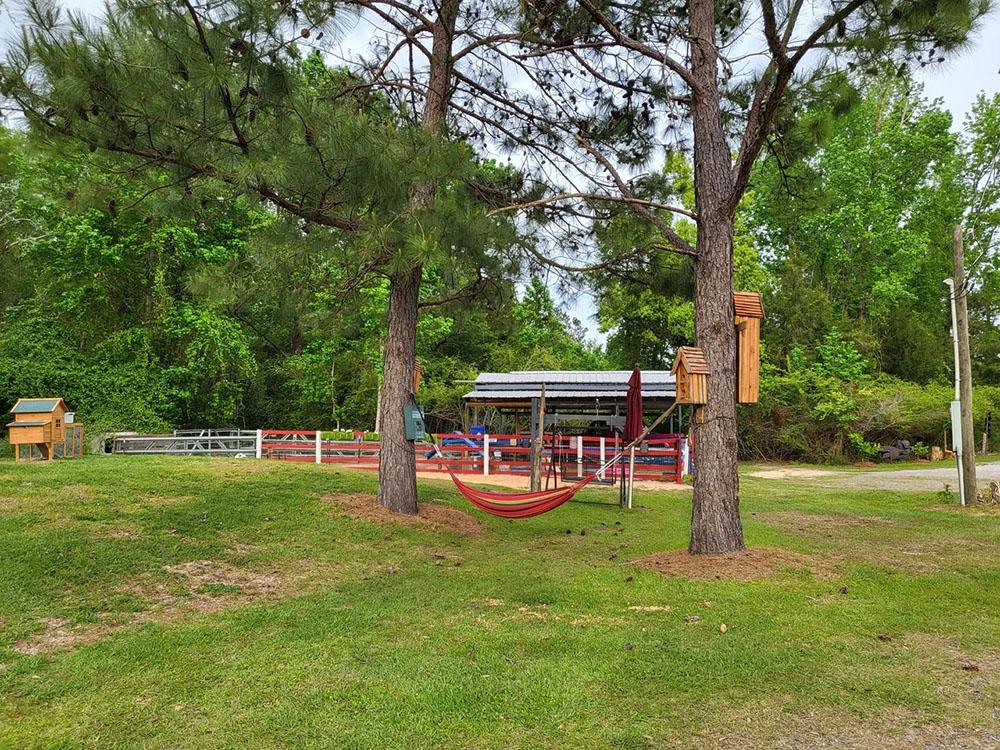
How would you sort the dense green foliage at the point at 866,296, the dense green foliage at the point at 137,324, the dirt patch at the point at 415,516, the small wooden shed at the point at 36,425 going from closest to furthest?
1. the dirt patch at the point at 415,516
2. the small wooden shed at the point at 36,425
3. the dense green foliage at the point at 137,324
4. the dense green foliage at the point at 866,296

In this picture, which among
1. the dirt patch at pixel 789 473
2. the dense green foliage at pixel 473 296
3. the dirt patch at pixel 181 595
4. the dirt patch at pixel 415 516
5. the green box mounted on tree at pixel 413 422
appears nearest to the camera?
the dirt patch at pixel 181 595

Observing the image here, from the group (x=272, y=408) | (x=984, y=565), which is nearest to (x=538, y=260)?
(x=984, y=565)

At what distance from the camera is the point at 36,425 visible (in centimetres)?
1136

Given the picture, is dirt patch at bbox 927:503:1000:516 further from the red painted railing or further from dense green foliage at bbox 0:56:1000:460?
the red painted railing

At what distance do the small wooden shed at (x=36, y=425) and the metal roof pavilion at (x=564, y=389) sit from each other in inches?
329

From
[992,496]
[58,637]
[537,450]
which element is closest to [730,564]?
[58,637]

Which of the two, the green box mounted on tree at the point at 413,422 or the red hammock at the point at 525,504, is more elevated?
the green box mounted on tree at the point at 413,422

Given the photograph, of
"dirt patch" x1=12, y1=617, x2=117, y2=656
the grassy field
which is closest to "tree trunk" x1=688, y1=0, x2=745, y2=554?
the grassy field

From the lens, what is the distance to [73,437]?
13.0 meters

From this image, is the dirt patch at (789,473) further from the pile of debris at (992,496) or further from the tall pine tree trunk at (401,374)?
the tall pine tree trunk at (401,374)

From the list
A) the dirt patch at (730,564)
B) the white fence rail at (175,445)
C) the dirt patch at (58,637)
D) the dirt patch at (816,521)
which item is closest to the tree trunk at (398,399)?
the dirt patch at (730,564)

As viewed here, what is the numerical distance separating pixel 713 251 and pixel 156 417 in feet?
54.5

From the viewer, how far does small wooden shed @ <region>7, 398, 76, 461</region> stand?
11.3m

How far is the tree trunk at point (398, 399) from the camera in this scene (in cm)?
787
